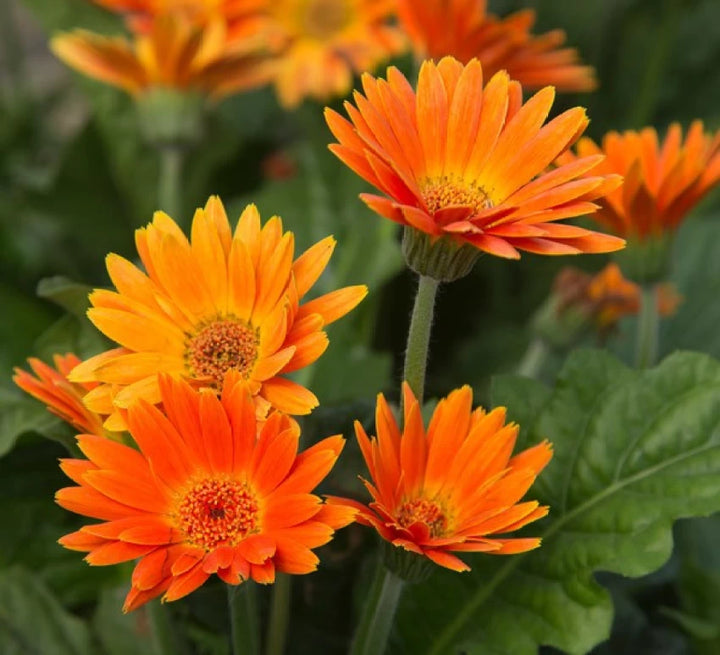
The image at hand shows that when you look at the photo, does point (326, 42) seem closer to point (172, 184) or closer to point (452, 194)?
point (172, 184)

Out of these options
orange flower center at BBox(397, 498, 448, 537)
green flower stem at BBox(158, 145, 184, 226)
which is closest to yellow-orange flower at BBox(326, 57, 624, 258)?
orange flower center at BBox(397, 498, 448, 537)

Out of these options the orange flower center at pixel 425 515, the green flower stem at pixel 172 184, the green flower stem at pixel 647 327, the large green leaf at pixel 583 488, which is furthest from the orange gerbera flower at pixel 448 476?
the green flower stem at pixel 172 184

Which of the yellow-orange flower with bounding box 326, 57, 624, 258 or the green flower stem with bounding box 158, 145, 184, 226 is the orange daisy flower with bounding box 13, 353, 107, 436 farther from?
the green flower stem with bounding box 158, 145, 184, 226

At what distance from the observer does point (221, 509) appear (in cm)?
43

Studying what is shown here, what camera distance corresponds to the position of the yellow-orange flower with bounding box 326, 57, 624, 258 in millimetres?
411

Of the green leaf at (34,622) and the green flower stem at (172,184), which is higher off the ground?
the green flower stem at (172,184)

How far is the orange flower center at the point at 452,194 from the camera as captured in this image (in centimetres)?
46

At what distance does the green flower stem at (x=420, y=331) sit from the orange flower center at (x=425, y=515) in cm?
5

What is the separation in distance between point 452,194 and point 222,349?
11cm

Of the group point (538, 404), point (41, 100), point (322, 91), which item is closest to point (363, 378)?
point (538, 404)

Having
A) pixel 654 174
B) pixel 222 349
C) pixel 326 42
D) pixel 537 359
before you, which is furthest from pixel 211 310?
pixel 326 42

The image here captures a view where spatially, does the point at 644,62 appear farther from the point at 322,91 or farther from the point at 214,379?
the point at 214,379

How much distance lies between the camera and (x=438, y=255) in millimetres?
434

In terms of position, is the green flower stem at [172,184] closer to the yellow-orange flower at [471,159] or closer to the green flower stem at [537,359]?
the green flower stem at [537,359]
